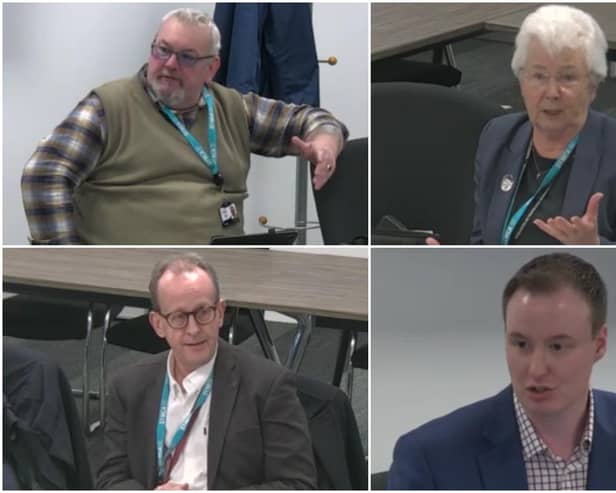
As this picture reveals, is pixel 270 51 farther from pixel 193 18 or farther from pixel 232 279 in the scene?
pixel 232 279

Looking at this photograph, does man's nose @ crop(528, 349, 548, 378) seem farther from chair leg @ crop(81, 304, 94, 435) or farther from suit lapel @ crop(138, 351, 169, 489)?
chair leg @ crop(81, 304, 94, 435)

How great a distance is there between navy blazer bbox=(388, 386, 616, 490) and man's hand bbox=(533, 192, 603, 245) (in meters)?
0.30

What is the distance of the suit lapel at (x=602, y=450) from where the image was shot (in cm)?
191

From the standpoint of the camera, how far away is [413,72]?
251 centimetres

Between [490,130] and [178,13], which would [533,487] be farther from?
[178,13]

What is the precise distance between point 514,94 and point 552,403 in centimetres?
63

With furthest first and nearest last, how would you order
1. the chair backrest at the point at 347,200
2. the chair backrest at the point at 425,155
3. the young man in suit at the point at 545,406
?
the chair backrest at the point at 347,200 < the chair backrest at the point at 425,155 < the young man in suit at the point at 545,406

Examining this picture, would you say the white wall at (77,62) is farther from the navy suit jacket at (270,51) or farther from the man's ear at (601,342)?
the man's ear at (601,342)

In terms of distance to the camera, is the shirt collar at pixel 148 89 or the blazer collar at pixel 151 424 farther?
the shirt collar at pixel 148 89

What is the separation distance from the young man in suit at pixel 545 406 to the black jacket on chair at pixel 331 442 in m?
0.14

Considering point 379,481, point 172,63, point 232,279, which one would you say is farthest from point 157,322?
point 172,63

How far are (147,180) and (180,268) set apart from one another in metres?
0.31

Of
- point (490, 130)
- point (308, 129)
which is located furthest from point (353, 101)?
point (490, 130)

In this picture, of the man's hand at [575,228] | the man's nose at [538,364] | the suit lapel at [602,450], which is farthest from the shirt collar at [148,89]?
the suit lapel at [602,450]
